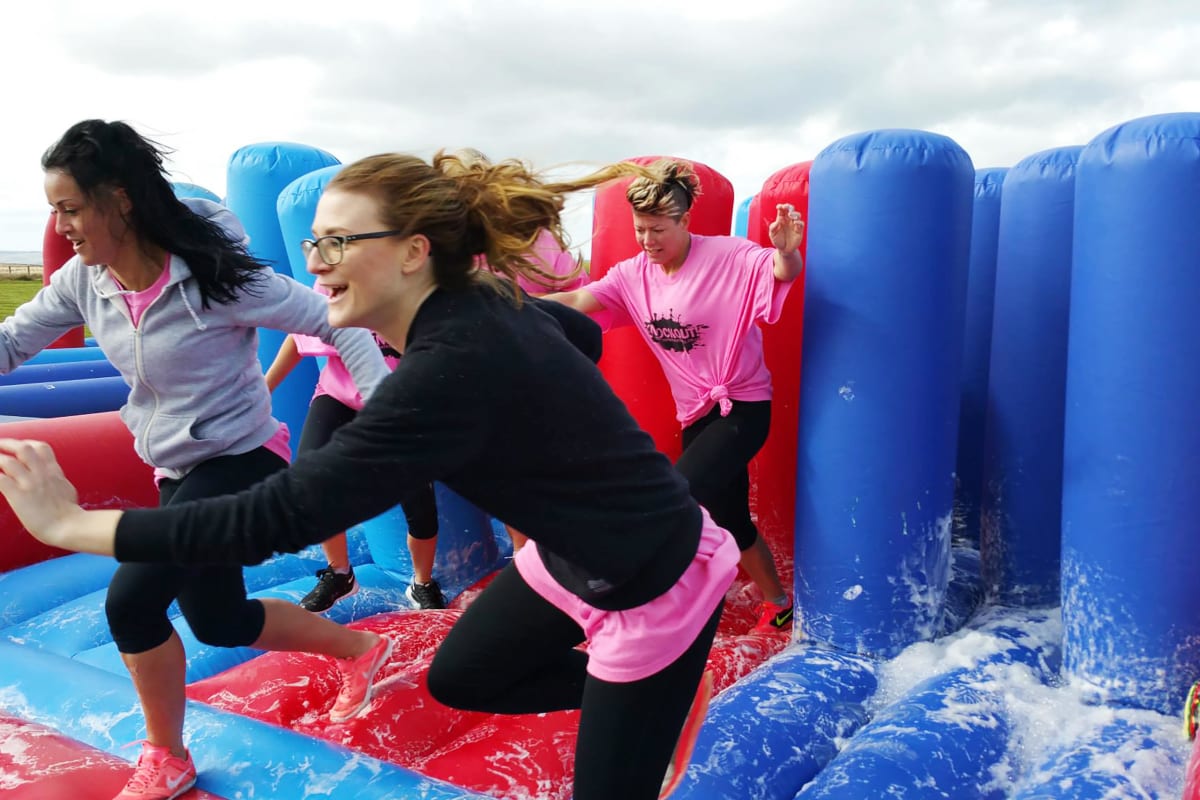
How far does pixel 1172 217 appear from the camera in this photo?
205 centimetres

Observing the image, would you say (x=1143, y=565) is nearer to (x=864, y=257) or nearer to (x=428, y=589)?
(x=864, y=257)

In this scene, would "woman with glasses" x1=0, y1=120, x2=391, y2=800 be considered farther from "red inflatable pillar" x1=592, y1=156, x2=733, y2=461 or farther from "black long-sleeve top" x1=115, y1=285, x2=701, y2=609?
"red inflatable pillar" x1=592, y1=156, x2=733, y2=461

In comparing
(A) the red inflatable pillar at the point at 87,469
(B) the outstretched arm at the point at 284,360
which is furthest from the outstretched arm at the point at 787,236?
(A) the red inflatable pillar at the point at 87,469

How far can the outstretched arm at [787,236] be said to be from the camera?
2.37 m

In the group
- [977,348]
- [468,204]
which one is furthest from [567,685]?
[977,348]

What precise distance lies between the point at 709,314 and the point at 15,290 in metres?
33.0

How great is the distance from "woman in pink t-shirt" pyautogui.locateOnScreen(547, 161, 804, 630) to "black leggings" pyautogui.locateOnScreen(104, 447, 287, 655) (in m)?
1.13

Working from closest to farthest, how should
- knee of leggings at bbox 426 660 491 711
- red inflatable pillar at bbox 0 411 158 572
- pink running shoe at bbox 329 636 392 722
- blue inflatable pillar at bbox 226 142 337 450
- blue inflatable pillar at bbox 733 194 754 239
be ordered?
knee of leggings at bbox 426 660 491 711, pink running shoe at bbox 329 636 392 722, red inflatable pillar at bbox 0 411 158 572, blue inflatable pillar at bbox 226 142 337 450, blue inflatable pillar at bbox 733 194 754 239

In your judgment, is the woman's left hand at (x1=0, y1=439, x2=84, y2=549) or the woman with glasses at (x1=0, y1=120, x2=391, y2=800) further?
the woman with glasses at (x1=0, y1=120, x2=391, y2=800)

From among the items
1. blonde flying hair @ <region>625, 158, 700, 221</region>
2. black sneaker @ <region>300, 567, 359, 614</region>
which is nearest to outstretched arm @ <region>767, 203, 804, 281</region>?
blonde flying hair @ <region>625, 158, 700, 221</region>

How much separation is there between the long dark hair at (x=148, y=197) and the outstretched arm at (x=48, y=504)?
0.65 m

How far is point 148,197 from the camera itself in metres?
1.81

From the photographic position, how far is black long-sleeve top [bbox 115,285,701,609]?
1.15 m

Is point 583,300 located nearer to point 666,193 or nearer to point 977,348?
point 666,193
